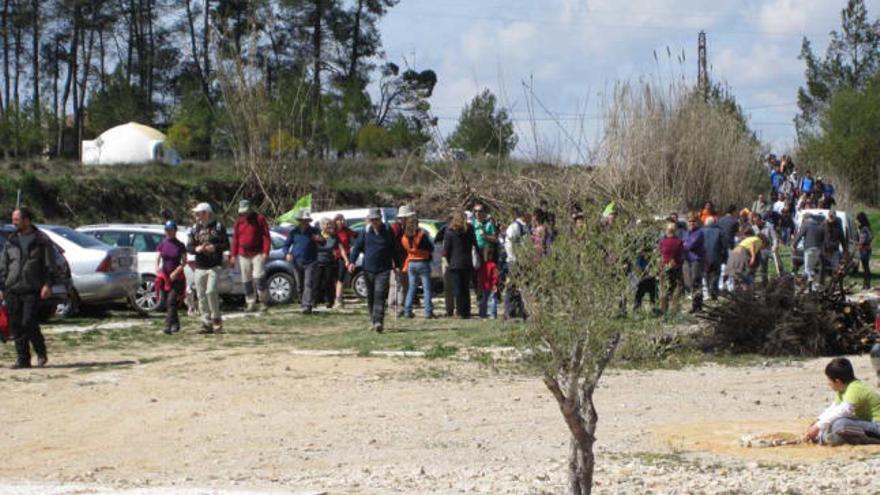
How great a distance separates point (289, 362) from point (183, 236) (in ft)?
30.4

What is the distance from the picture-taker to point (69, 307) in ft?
71.5

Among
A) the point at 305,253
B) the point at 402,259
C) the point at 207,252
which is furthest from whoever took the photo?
the point at 305,253

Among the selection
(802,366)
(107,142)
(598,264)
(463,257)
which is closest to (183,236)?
(463,257)

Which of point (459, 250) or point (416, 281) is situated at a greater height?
point (459, 250)

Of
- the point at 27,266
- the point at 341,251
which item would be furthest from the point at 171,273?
the point at 341,251

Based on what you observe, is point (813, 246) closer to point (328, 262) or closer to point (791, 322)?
point (328, 262)

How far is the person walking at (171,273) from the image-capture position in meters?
18.4

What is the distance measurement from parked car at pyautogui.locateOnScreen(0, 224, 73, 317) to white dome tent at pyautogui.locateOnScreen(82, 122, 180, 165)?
99.4 ft

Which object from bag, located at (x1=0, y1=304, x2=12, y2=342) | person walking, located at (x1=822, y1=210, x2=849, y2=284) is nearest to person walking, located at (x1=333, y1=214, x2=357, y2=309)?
bag, located at (x1=0, y1=304, x2=12, y2=342)

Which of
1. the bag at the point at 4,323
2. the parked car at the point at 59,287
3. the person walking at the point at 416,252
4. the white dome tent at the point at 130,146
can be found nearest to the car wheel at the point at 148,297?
the parked car at the point at 59,287

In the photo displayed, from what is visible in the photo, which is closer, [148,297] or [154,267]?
[148,297]

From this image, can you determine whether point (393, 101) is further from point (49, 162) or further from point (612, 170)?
point (612, 170)

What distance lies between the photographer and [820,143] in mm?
57125

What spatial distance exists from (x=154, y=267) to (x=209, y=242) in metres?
5.61
